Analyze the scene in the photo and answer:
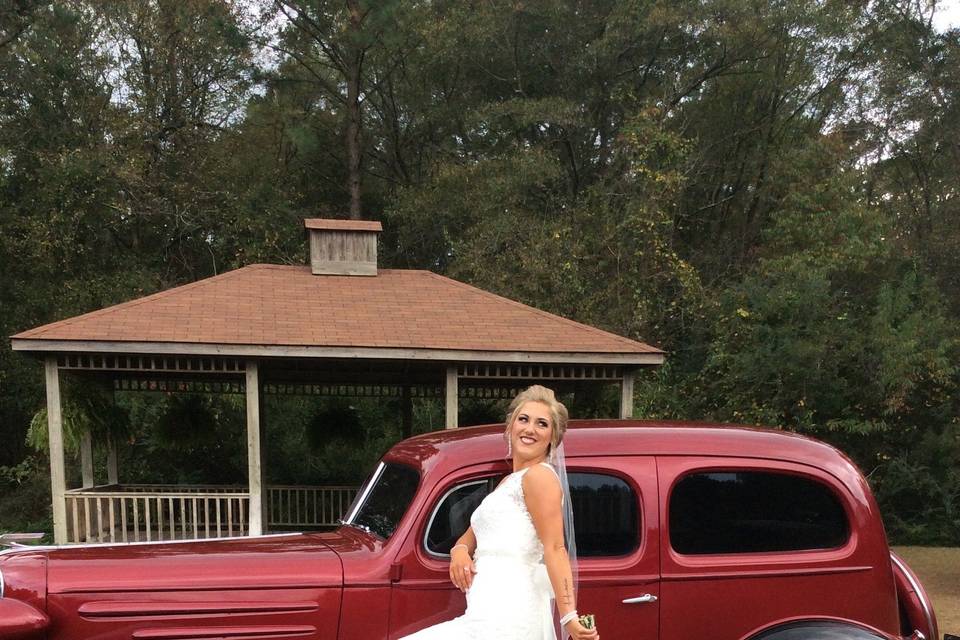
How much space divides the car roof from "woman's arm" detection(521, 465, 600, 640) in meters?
0.57

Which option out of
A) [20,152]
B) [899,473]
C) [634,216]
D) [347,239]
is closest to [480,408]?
[347,239]

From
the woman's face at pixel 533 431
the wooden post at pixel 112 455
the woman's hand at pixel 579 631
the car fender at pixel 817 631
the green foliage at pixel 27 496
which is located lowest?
the green foliage at pixel 27 496

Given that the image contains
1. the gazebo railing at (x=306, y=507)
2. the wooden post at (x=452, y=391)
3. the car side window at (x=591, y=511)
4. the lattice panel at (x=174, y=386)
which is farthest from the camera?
the gazebo railing at (x=306, y=507)

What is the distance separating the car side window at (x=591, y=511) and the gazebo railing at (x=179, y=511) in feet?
18.3

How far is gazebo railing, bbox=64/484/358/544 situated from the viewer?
7840 millimetres

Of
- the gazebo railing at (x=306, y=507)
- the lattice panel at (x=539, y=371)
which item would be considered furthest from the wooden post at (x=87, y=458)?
the lattice panel at (x=539, y=371)

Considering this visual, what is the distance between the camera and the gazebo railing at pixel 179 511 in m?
7.84

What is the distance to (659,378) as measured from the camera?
48.6 ft

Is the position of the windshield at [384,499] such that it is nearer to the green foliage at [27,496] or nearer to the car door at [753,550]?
the car door at [753,550]

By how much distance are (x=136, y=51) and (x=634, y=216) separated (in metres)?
12.4

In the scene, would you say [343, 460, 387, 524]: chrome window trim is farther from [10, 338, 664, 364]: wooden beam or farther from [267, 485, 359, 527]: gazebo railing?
[267, 485, 359, 527]: gazebo railing

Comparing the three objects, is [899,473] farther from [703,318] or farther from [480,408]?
[480,408]

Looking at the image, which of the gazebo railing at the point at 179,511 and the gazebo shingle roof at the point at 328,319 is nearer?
the gazebo shingle roof at the point at 328,319

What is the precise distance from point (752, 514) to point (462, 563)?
139cm
